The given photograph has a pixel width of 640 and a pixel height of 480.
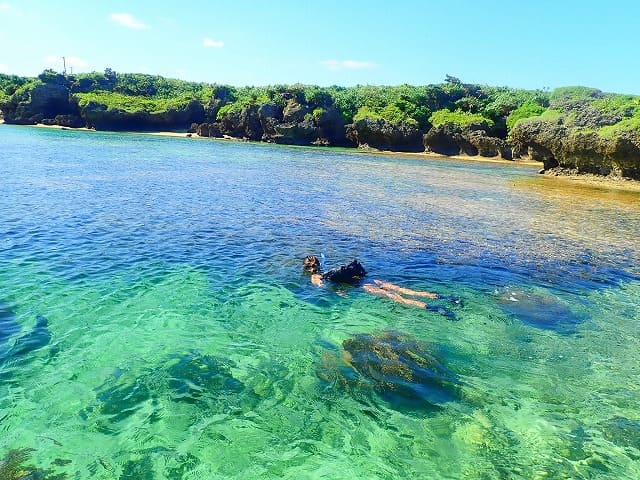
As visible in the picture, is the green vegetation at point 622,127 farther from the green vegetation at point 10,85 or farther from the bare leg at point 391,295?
the green vegetation at point 10,85

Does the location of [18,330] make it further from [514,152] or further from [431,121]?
[431,121]

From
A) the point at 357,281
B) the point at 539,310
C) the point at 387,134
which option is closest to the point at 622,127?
the point at 539,310

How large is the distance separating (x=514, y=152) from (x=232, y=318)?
7678 centimetres

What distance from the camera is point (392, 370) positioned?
892 cm

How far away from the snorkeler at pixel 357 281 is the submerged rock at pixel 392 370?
8.97ft

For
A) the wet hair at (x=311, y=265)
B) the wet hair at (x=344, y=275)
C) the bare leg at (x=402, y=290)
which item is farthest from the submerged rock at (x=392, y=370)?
the wet hair at (x=311, y=265)

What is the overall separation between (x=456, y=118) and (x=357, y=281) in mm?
79119

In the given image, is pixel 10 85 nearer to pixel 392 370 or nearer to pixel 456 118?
pixel 456 118

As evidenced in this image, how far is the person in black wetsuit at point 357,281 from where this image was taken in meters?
13.1

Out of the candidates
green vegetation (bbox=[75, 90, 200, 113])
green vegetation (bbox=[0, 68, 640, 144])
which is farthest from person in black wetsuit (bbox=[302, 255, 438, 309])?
green vegetation (bbox=[75, 90, 200, 113])

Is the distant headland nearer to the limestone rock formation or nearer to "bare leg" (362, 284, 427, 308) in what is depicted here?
the limestone rock formation

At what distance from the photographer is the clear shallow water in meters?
6.78

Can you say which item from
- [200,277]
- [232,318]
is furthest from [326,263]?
[232,318]

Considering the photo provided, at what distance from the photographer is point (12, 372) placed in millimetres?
8328
